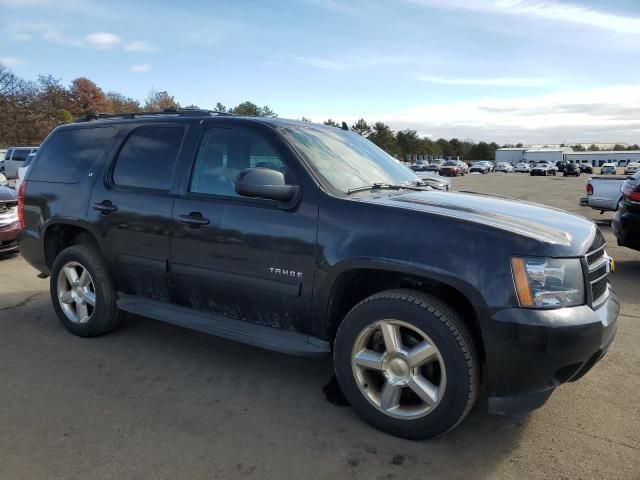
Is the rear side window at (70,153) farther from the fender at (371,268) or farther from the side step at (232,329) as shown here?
the fender at (371,268)

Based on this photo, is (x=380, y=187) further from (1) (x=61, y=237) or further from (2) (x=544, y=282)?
(1) (x=61, y=237)

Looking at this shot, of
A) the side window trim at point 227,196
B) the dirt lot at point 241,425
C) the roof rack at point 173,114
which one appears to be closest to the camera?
the dirt lot at point 241,425

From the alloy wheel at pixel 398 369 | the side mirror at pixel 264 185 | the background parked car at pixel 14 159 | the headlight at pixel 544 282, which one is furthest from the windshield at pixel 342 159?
the background parked car at pixel 14 159

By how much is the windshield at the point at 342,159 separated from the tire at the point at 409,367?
0.86 m

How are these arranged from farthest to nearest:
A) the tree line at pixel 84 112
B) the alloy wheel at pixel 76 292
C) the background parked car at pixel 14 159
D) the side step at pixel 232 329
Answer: the tree line at pixel 84 112 < the background parked car at pixel 14 159 < the alloy wheel at pixel 76 292 < the side step at pixel 232 329

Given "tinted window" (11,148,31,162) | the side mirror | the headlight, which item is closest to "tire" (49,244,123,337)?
the side mirror

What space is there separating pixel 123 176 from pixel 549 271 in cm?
327

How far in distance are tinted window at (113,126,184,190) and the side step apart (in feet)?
3.06

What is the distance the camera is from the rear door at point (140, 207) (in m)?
3.82

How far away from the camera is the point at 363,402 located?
9.74 feet

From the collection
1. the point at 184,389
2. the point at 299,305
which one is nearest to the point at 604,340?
the point at 299,305

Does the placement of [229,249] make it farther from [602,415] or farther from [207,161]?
[602,415]

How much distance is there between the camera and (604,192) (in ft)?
39.4

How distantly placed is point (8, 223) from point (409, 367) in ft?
22.5
